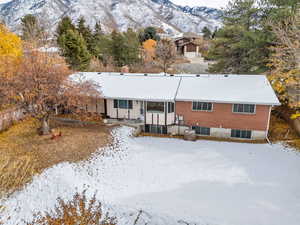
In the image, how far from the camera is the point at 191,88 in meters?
17.8

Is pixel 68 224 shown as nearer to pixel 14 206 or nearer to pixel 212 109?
pixel 14 206

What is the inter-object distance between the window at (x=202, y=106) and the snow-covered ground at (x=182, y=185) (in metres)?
3.03

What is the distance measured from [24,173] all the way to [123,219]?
592 centimetres

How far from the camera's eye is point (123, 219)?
9422mm

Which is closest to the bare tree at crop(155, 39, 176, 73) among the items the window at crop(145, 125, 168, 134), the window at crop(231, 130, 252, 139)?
the window at crop(145, 125, 168, 134)

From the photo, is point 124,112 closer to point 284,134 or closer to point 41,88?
point 41,88

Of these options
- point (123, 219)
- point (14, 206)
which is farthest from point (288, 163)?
point (14, 206)

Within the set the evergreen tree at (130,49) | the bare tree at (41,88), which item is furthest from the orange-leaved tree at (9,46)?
the evergreen tree at (130,49)

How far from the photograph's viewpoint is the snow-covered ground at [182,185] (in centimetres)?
952

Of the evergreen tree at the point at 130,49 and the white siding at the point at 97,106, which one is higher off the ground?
the evergreen tree at the point at 130,49

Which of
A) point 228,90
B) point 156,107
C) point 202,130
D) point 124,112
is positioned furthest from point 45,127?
point 228,90

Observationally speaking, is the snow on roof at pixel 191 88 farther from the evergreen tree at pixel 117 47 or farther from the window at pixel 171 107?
the evergreen tree at pixel 117 47

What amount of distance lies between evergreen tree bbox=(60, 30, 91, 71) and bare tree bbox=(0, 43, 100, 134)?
15.8m

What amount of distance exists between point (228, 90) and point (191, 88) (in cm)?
288
